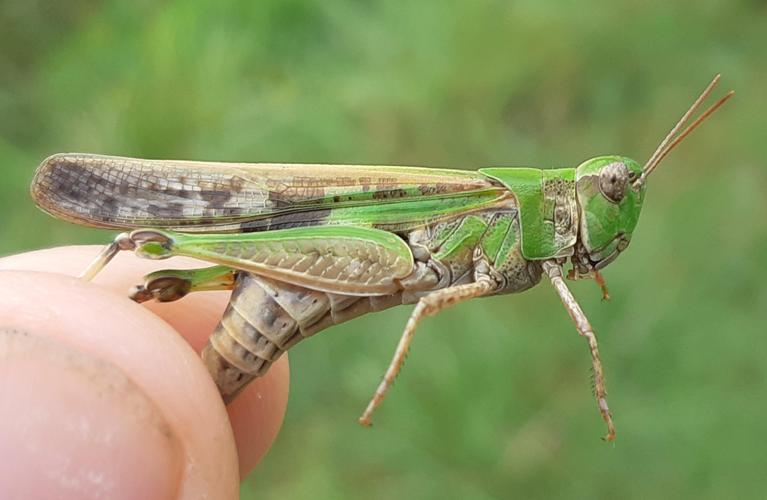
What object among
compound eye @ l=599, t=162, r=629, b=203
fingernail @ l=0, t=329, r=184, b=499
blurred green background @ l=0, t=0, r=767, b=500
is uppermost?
compound eye @ l=599, t=162, r=629, b=203

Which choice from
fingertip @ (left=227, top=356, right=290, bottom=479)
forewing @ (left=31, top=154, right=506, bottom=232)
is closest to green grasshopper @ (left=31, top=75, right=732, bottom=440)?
forewing @ (left=31, top=154, right=506, bottom=232)

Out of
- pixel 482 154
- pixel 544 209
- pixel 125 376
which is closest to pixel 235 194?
pixel 125 376

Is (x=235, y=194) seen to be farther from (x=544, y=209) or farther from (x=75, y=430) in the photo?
(x=544, y=209)

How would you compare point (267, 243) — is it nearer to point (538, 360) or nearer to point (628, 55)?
point (538, 360)

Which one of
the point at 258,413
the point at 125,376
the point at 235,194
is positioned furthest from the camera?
the point at 258,413

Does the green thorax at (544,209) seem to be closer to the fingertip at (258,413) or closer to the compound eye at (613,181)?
the compound eye at (613,181)

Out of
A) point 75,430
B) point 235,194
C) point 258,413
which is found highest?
point 235,194

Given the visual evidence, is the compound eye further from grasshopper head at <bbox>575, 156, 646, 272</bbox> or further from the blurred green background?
the blurred green background

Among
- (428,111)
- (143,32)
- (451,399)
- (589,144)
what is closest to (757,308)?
(589,144)
